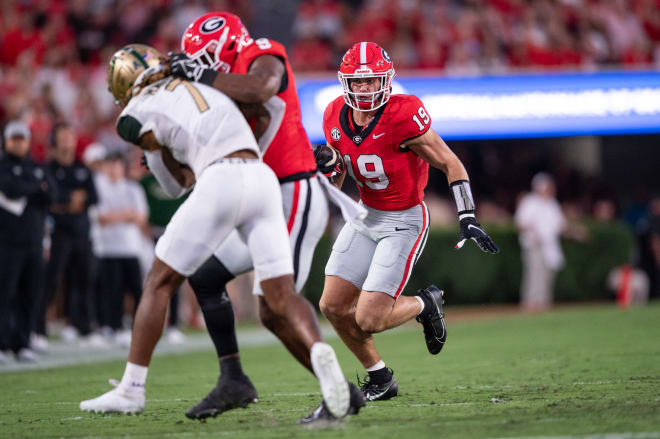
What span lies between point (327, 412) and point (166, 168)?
4.61 ft

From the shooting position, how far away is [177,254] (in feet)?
14.9

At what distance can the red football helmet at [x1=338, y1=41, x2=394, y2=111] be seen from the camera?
19.6 feet

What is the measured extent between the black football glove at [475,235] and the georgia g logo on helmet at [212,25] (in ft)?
6.01

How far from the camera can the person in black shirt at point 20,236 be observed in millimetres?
8719

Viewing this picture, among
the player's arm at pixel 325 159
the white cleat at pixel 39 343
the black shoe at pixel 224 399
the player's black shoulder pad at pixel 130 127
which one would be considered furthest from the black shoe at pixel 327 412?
the white cleat at pixel 39 343

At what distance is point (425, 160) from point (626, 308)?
9566 mm

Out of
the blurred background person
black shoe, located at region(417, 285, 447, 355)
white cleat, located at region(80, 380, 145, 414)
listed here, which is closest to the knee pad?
white cleat, located at region(80, 380, 145, 414)

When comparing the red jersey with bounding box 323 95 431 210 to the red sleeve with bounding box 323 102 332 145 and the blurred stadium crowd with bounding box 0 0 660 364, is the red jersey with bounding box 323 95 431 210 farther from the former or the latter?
the blurred stadium crowd with bounding box 0 0 660 364

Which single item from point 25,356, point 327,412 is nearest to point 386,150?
point 327,412

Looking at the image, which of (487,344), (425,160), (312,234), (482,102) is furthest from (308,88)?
(312,234)

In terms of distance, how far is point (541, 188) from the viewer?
14844mm

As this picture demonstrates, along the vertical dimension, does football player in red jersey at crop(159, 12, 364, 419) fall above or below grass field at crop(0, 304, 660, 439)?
above

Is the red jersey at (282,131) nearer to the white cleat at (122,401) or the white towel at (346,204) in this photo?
the white towel at (346,204)

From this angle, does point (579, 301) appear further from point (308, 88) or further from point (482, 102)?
point (308, 88)
